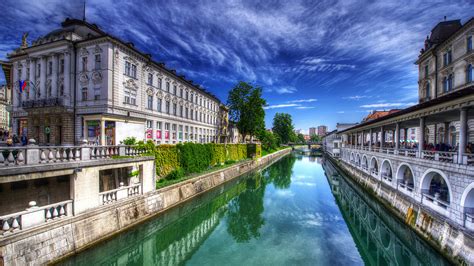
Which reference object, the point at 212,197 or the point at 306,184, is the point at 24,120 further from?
the point at 306,184

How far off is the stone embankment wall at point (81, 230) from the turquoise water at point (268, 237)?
0.49m

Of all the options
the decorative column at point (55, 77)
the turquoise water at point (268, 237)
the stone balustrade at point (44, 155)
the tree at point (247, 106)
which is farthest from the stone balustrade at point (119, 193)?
the tree at point (247, 106)

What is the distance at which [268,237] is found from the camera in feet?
39.9

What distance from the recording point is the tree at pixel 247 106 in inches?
1817

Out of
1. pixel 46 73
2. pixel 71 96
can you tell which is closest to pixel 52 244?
pixel 71 96

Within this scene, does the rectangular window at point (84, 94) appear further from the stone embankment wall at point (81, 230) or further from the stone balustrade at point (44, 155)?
the stone embankment wall at point (81, 230)

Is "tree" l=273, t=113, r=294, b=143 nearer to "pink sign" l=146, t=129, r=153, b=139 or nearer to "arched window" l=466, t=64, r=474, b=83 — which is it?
"pink sign" l=146, t=129, r=153, b=139

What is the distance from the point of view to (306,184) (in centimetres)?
2783

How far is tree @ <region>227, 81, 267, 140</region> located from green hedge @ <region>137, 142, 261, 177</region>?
14.4 m

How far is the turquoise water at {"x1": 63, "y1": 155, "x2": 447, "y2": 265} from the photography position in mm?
9727

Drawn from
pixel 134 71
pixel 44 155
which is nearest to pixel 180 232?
pixel 44 155

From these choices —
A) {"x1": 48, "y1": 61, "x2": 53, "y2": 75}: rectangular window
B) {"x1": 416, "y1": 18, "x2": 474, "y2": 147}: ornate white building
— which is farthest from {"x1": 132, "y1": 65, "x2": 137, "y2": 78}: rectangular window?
{"x1": 416, "y1": 18, "x2": 474, "y2": 147}: ornate white building

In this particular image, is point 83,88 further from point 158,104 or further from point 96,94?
point 158,104

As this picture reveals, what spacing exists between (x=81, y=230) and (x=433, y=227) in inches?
614
